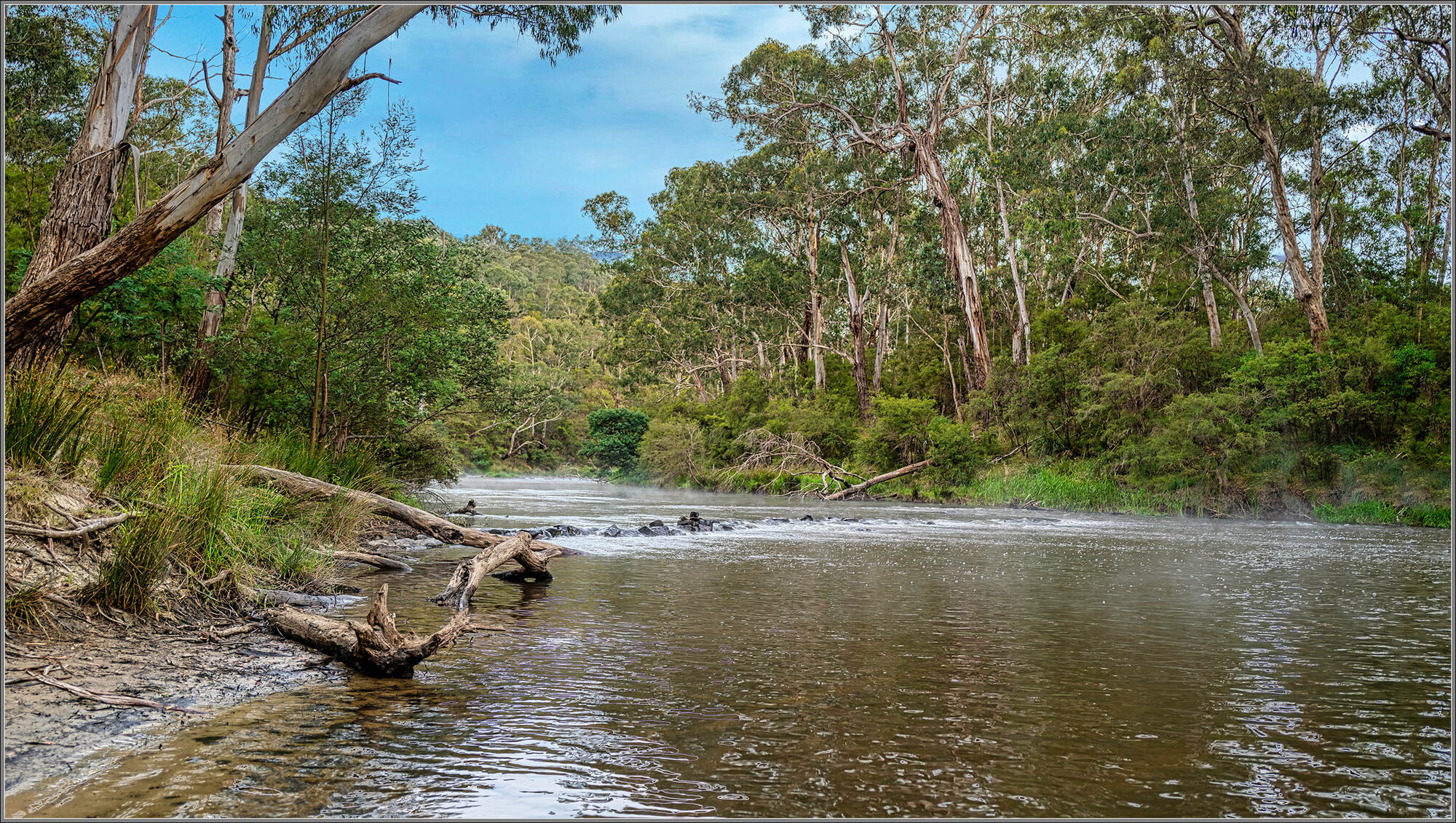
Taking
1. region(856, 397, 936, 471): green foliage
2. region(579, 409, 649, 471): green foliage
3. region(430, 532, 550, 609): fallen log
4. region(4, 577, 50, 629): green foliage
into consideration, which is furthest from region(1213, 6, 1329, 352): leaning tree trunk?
region(579, 409, 649, 471): green foliage

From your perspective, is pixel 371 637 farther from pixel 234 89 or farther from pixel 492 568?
pixel 234 89

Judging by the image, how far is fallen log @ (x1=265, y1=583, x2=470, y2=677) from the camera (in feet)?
16.1

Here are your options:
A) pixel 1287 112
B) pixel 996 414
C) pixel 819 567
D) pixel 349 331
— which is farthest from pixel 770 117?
pixel 819 567

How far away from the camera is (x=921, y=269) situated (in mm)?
31906

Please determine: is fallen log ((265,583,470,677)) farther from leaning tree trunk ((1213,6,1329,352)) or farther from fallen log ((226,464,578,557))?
leaning tree trunk ((1213,6,1329,352))

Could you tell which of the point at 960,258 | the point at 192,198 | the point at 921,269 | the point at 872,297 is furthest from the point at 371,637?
the point at 872,297

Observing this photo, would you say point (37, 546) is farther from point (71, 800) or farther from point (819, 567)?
point (819, 567)

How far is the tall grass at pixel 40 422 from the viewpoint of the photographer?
16.8ft

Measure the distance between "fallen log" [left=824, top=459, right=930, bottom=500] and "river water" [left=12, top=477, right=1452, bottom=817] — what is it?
18.4 metres

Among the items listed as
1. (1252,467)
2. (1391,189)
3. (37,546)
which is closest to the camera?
(37,546)

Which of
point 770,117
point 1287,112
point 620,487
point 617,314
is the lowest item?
point 620,487

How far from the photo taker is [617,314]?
46875 millimetres

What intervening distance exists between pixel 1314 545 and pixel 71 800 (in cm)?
1549

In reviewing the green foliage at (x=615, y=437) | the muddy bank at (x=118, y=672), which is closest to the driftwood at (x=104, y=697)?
the muddy bank at (x=118, y=672)
